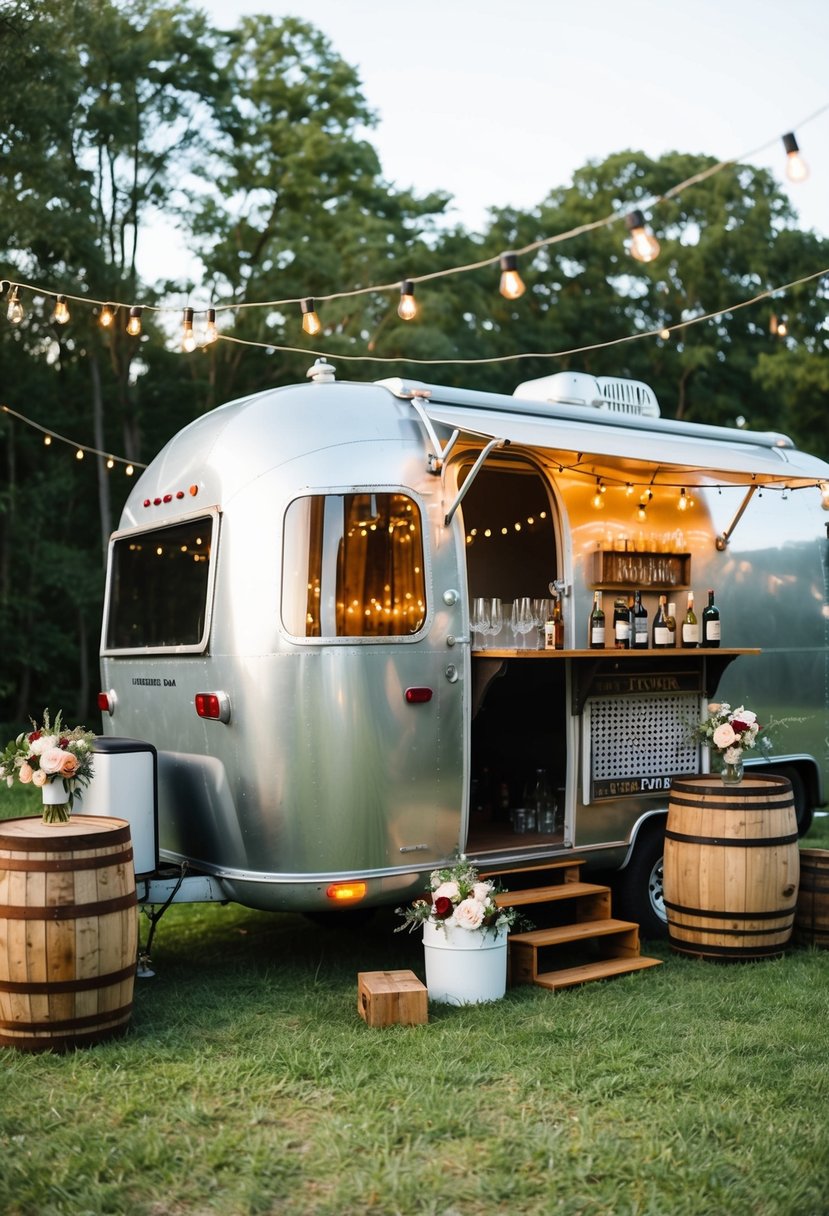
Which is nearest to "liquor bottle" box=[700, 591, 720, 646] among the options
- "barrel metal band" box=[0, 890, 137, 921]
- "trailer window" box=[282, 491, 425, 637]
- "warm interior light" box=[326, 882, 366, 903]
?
"trailer window" box=[282, 491, 425, 637]

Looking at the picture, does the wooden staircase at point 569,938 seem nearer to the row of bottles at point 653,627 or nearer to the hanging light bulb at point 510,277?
the row of bottles at point 653,627

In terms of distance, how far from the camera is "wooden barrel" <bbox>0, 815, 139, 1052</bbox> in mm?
4836

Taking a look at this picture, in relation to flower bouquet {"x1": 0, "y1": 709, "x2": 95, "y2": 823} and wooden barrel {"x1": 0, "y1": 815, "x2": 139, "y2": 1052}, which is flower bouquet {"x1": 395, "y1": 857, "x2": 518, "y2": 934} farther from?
flower bouquet {"x1": 0, "y1": 709, "x2": 95, "y2": 823}

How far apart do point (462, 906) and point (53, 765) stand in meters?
1.95

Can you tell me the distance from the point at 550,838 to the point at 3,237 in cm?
1262

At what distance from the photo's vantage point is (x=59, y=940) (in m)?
4.83

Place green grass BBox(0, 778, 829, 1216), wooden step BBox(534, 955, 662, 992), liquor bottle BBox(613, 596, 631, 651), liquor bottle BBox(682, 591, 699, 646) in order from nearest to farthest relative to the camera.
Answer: green grass BBox(0, 778, 829, 1216) < wooden step BBox(534, 955, 662, 992) < liquor bottle BBox(613, 596, 631, 651) < liquor bottle BBox(682, 591, 699, 646)

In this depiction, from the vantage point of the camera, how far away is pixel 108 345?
769 inches

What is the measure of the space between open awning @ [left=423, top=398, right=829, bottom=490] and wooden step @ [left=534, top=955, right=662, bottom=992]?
2619mm

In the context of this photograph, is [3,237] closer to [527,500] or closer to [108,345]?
[108,345]

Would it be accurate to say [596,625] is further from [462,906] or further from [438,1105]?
[438,1105]

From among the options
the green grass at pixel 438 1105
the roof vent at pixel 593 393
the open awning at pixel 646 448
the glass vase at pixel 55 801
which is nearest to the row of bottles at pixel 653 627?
the open awning at pixel 646 448

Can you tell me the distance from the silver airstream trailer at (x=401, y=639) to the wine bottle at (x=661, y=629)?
10 centimetres

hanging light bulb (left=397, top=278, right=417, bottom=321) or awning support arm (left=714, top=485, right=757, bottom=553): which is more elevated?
hanging light bulb (left=397, top=278, right=417, bottom=321)
